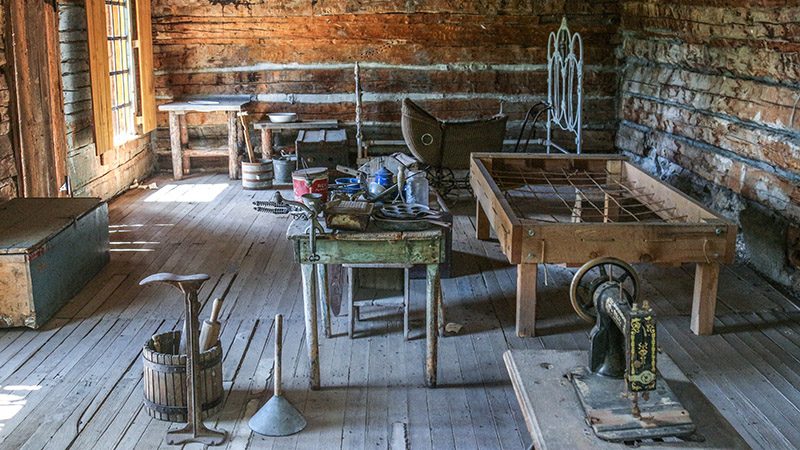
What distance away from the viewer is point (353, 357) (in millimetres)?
4602

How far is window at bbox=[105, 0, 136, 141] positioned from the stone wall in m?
5.39

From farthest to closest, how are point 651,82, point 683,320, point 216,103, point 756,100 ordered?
point 216,103 → point 651,82 → point 756,100 → point 683,320

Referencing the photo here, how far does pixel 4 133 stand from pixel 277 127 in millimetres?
3543

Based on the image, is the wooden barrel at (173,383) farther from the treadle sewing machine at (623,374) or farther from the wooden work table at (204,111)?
the wooden work table at (204,111)

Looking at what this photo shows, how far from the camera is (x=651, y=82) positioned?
8.56 m

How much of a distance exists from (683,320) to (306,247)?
8.07 feet

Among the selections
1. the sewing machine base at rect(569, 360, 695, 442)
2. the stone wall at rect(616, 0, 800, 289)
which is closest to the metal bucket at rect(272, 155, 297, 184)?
the stone wall at rect(616, 0, 800, 289)

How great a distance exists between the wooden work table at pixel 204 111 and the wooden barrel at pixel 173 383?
558cm

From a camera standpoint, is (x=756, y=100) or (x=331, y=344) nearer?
(x=331, y=344)

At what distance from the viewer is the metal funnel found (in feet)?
12.2

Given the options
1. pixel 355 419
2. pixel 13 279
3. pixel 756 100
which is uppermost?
pixel 756 100

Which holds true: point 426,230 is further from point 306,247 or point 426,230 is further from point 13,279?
point 13,279

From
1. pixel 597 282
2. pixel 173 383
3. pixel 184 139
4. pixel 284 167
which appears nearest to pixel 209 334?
pixel 173 383

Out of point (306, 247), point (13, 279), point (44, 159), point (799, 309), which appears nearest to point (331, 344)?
point (306, 247)
